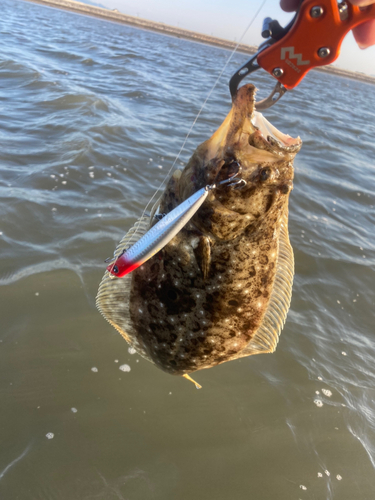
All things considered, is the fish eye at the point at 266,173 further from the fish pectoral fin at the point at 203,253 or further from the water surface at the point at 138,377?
the water surface at the point at 138,377

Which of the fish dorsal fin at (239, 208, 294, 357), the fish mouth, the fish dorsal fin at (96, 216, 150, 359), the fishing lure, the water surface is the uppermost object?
the fish mouth

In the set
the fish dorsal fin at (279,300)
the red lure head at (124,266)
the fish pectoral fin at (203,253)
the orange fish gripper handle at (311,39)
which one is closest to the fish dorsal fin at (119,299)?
the fish pectoral fin at (203,253)

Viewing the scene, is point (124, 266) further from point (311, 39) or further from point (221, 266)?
point (311, 39)

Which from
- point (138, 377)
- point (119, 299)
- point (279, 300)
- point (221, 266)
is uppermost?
point (221, 266)

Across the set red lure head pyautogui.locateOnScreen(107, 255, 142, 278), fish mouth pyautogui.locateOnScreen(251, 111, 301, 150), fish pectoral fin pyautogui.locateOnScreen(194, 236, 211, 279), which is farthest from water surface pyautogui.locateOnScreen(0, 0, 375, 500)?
fish mouth pyautogui.locateOnScreen(251, 111, 301, 150)

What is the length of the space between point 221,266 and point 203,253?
19 cm

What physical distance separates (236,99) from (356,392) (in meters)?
3.89

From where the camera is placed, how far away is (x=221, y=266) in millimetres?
2455

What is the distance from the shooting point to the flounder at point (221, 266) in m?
2.22

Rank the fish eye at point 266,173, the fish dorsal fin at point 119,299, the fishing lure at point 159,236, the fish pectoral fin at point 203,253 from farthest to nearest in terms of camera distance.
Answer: the fish dorsal fin at point 119,299, the fish pectoral fin at point 203,253, the fish eye at point 266,173, the fishing lure at point 159,236

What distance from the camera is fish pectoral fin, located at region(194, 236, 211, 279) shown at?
2.36m

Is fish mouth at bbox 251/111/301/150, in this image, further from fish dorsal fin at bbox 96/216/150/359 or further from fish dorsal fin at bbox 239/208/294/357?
fish dorsal fin at bbox 96/216/150/359

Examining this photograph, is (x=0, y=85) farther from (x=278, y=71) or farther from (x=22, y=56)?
(x=278, y=71)

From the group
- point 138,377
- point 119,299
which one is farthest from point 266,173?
point 138,377
